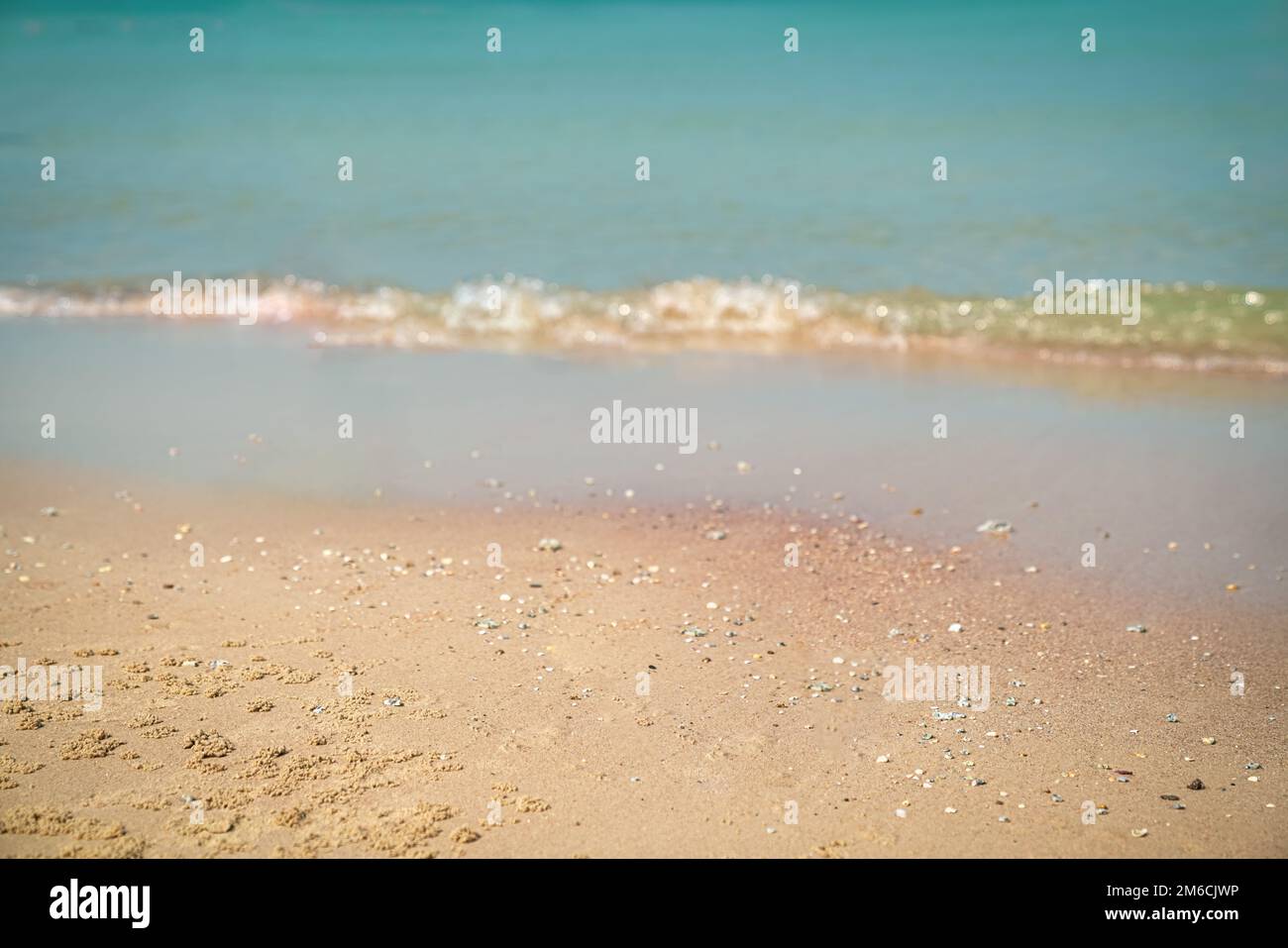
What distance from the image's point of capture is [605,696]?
433cm

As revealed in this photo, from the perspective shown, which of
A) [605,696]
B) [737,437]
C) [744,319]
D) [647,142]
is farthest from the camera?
[647,142]

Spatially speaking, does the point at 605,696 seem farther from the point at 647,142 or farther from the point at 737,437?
the point at 647,142

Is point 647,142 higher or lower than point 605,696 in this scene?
higher

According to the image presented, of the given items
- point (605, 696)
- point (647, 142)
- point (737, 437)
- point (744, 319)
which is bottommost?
point (605, 696)

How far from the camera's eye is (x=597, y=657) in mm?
4648

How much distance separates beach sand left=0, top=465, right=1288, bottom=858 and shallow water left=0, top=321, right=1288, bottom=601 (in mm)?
473

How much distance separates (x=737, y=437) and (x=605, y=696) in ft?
12.2

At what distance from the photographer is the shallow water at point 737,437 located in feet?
21.1

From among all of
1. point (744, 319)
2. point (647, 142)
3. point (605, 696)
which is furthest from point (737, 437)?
point (647, 142)

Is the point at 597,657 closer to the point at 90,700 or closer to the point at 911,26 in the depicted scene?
the point at 90,700

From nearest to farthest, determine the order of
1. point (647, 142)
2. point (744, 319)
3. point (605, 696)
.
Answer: point (605, 696)
point (744, 319)
point (647, 142)

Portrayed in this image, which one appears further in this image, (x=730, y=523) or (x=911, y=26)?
(x=911, y=26)

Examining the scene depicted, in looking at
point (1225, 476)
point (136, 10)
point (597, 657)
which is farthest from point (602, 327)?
point (136, 10)
